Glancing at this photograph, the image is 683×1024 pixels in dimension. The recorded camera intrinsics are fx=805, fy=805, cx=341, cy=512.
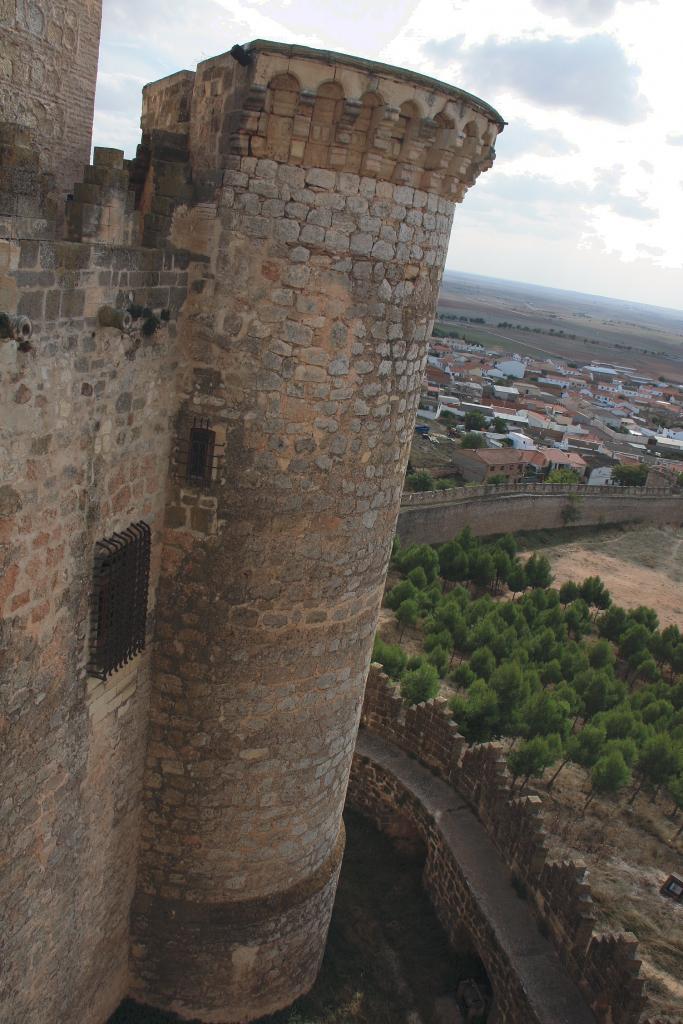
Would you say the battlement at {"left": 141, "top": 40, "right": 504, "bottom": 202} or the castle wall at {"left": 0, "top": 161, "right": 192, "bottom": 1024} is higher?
the battlement at {"left": 141, "top": 40, "right": 504, "bottom": 202}

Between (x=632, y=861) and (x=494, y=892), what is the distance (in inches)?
190

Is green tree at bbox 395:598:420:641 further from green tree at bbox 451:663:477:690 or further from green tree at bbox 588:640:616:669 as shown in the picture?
green tree at bbox 588:640:616:669

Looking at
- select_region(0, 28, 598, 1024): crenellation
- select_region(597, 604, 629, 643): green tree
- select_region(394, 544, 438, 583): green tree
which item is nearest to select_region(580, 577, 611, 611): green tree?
select_region(597, 604, 629, 643): green tree

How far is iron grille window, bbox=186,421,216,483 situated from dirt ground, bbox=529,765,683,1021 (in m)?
7.35

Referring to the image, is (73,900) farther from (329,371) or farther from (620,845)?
(620,845)

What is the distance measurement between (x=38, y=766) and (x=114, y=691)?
0.72m

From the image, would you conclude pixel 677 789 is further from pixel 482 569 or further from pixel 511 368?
pixel 511 368

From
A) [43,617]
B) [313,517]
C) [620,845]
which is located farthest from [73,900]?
[620,845]

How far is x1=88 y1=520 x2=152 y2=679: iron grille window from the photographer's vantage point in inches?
184

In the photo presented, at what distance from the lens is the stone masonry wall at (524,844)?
681cm

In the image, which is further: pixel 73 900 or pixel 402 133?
pixel 73 900

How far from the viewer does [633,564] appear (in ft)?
110

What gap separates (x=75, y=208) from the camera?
3939mm

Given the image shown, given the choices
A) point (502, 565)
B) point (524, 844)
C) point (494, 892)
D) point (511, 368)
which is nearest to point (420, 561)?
point (502, 565)
